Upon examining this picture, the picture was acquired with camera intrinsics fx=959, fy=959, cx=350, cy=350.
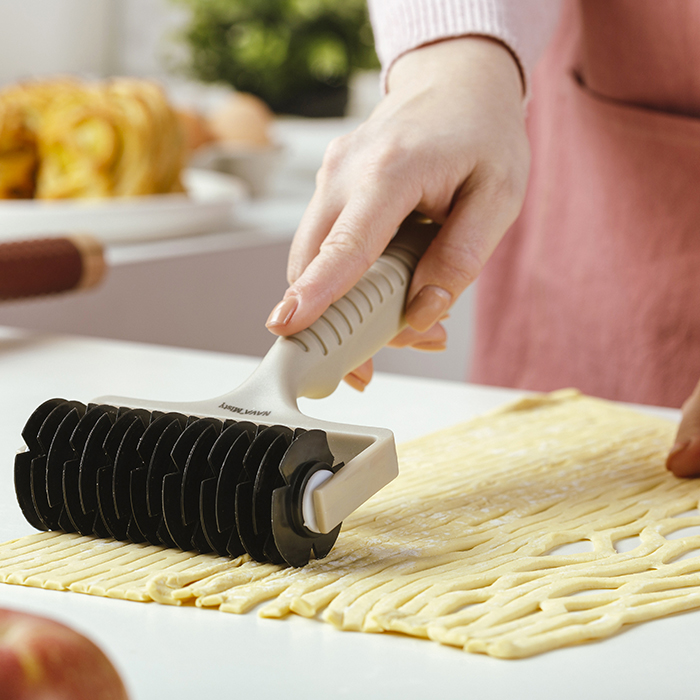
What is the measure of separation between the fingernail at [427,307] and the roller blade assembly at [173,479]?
195 mm

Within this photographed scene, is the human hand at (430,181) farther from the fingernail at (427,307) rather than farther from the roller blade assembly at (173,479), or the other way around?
the roller blade assembly at (173,479)

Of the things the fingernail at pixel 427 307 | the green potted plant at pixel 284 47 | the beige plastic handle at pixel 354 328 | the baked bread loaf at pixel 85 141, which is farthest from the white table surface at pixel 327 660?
the green potted plant at pixel 284 47

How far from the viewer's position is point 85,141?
4.73 feet

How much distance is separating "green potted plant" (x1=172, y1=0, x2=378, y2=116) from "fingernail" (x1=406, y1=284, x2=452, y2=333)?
184 cm

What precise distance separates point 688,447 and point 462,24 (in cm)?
36

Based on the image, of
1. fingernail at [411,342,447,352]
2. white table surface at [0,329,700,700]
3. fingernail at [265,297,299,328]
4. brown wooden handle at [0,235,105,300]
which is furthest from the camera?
brown wooden handle at [0,235,105,300]

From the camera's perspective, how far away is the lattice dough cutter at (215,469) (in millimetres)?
464

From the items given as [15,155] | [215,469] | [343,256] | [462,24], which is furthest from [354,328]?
[15,155]

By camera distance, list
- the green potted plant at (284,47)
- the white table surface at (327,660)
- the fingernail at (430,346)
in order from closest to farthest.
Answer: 1. the white table surface at (327,660)
2. the fingernail at (430,346)
3. the green potted plant at (284,47)

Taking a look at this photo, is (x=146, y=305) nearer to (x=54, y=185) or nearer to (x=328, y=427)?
(x=54, y=185)

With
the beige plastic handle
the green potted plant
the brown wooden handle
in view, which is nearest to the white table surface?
the beige plastic handle

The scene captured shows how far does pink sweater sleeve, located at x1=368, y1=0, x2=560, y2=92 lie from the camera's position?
74 centimetres

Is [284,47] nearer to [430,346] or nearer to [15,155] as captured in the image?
[15,155]

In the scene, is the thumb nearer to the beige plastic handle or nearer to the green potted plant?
the beige plastic handle
